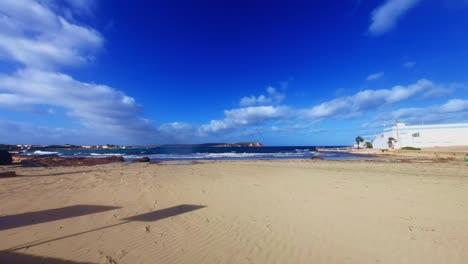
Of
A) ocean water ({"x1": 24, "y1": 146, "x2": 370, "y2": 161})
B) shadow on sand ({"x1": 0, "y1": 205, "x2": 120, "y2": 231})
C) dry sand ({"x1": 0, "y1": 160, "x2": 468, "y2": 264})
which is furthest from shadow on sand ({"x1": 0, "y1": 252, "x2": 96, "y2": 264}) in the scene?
ocean water ({"x1": 24, "y1": 146, "x2": 370, "y2": 161})

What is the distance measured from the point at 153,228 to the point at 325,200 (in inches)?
222

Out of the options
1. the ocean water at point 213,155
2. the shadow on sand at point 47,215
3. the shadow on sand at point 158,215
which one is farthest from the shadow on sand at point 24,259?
the ocean water at point 213,155

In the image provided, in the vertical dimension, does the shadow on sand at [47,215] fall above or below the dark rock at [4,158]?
below

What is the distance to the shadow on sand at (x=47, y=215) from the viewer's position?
5.91 meters

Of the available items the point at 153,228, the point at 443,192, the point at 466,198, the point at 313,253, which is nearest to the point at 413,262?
the point at 313,253

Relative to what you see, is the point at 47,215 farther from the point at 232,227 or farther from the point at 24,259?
the point at 232,227

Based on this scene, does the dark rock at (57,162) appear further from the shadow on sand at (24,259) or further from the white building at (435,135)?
the white building at (435,135)

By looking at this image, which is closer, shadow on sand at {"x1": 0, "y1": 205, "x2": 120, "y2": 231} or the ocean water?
shadow on sand at {"x1": 0, "y1": 205, "x2": 120, "y2": 231}

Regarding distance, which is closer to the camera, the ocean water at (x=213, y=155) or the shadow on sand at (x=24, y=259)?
the shadow on sand at (x=24, y=259)

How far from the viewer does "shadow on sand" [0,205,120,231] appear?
5914 millimetres

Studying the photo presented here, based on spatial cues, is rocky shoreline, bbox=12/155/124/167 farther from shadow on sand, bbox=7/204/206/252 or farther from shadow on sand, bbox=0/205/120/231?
shadow on sand, bbox=7/204/206/252

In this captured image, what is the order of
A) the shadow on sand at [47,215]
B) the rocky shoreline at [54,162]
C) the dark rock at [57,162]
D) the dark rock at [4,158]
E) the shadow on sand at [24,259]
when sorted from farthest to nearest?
the dark rock at [57,162] → the rocky shoreline at [54,162] → the dark rock at [4,158] → the shadow on sand at [47,215] → the shadow on sand at [24,259]

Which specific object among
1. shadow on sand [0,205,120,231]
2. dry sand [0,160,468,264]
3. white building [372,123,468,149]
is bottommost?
dry sand [0,160,468,264]

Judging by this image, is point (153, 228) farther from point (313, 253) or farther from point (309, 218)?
point (309, 218)
